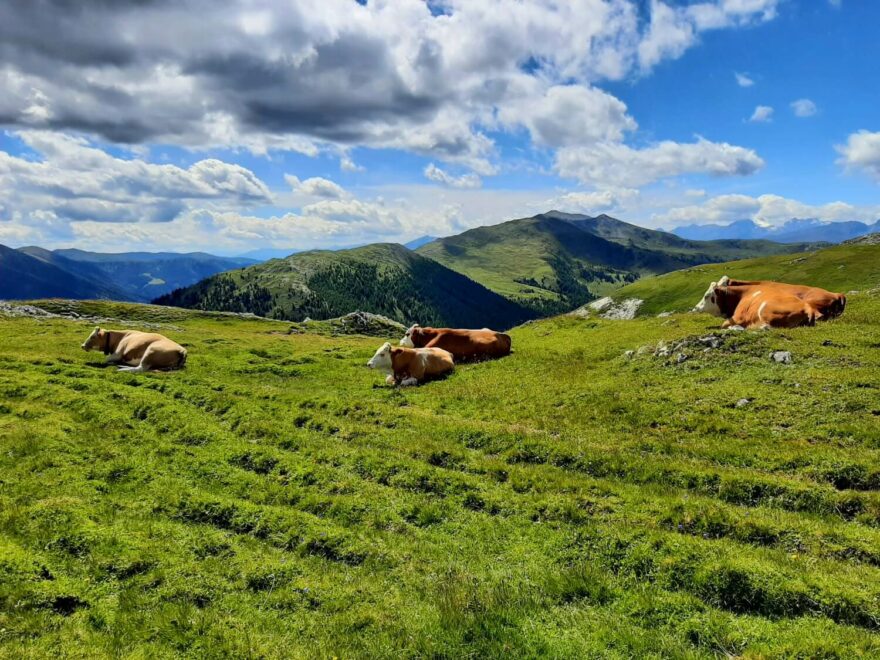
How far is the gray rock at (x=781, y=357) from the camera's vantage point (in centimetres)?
1612

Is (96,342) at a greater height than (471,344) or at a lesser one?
greater

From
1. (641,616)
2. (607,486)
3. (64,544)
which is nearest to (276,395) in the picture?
(64,544)

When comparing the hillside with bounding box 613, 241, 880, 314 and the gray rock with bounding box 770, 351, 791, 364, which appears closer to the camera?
the gray rock with bounding box 770, 351, 791, 364

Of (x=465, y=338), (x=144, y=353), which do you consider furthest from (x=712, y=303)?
(x=144, y=353)

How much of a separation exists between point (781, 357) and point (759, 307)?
5718 millimetres

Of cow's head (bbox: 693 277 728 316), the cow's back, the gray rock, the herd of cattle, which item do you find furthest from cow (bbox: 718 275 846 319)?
the cow's back

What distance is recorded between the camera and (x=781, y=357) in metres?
16.3

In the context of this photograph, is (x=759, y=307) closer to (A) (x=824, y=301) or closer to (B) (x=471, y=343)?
(A) (x=824, y=301)

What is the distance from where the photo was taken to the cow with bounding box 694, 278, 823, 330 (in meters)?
20.0

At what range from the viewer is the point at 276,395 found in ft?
63.9

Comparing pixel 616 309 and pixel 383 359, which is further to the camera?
pixel 616 309

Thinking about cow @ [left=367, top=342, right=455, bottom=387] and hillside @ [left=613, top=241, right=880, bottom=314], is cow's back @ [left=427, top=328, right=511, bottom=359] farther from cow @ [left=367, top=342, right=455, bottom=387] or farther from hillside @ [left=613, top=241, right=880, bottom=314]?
hillside @ [left=613, top=241, right=880, bottom=314]

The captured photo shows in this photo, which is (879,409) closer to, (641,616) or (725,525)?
(725,525)

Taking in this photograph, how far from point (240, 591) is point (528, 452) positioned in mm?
7923
